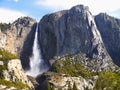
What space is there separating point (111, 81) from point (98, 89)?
6.69 meters

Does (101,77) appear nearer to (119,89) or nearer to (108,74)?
(108,74)

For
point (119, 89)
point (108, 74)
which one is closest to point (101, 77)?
point (108, 74)

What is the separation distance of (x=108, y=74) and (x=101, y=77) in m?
2.74

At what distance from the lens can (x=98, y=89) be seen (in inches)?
5699

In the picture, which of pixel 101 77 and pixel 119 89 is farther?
pixel 101 77

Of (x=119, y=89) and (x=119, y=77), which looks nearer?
(x=119, y=89)

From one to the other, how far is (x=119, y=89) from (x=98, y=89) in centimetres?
1155

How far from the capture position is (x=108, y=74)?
145 metres

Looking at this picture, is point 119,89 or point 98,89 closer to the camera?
point 119,89

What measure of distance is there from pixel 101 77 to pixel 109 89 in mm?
7724

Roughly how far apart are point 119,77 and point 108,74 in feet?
13.5

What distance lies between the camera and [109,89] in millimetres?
138875

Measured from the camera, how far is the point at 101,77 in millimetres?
145375

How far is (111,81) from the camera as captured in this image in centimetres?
14062
